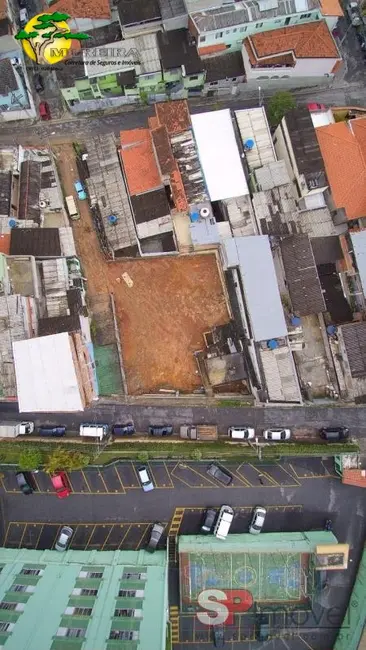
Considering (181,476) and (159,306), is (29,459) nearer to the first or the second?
(181,476)

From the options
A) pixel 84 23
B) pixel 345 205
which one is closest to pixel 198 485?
pixel 345 205

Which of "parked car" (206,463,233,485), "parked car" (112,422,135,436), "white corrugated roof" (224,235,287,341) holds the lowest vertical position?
"parked car" (206,463,233,485)

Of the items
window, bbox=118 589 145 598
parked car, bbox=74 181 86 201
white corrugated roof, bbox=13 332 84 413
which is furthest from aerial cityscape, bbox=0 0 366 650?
window, bbox=118 589 145 598

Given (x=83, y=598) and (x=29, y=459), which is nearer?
(x=83, y=598)

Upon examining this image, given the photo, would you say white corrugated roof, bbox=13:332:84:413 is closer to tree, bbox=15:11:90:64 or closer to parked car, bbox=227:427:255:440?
parked car, bbox=227:427:255:440

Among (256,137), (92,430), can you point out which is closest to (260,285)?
(256,137)

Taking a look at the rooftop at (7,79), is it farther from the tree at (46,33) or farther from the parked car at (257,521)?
the parked car at (257,521)

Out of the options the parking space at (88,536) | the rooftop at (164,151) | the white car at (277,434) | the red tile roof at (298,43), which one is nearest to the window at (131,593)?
the parking space at (88,536)
